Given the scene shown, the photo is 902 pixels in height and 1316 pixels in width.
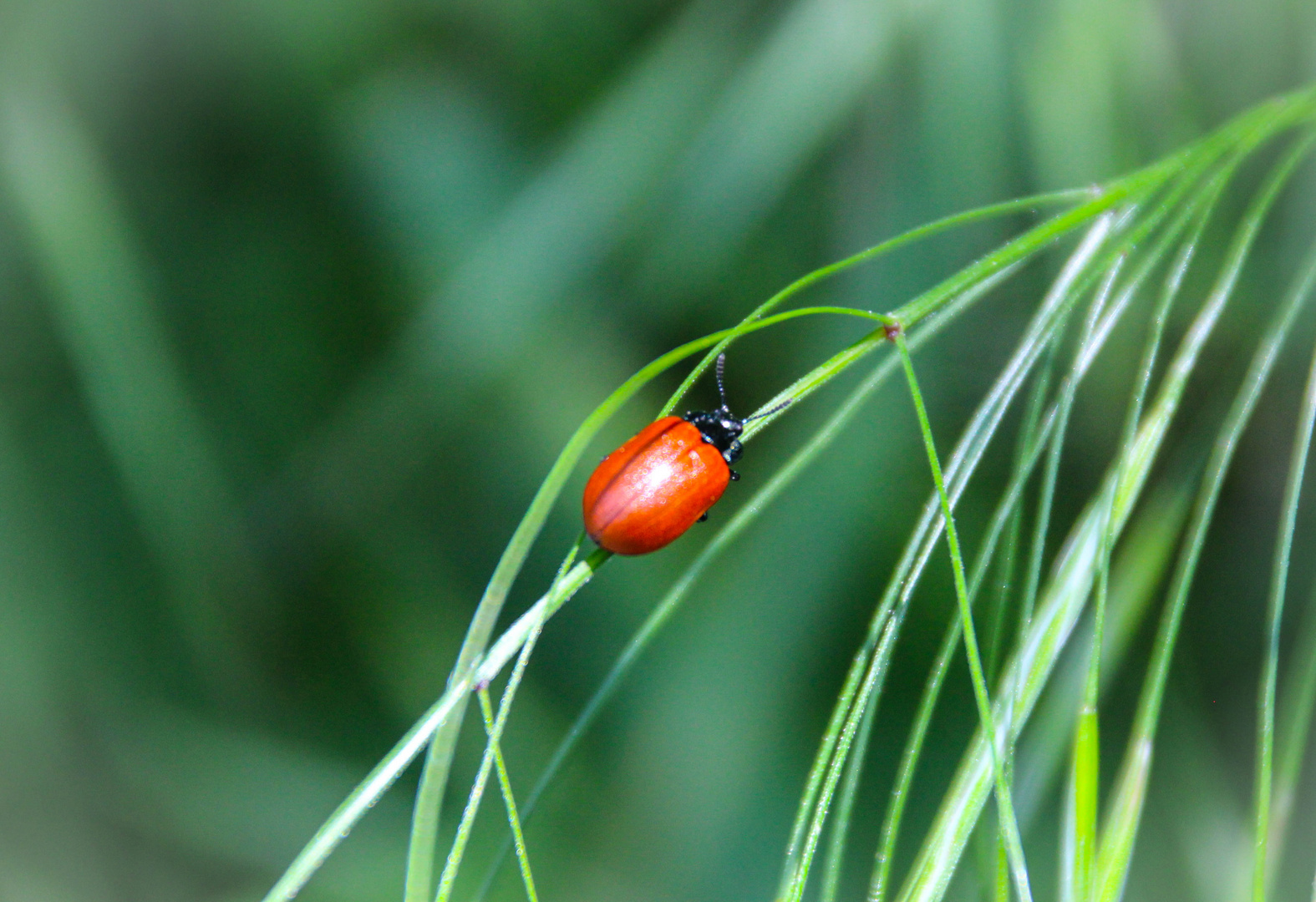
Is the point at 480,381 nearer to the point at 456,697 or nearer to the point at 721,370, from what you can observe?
the point at 721,370

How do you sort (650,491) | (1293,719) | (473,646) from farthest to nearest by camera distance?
1. (1293,719)
2. (650,491)
3. (473,646)

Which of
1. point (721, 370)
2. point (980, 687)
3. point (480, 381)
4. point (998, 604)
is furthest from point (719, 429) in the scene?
point (980, 687)

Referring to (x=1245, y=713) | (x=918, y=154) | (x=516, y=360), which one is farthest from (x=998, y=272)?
(x=1245, y=713)

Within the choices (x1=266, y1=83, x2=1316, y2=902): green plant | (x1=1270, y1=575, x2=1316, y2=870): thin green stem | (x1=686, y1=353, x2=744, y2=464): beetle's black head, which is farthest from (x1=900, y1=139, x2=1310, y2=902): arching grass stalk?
(x1=686, y1=353, x2=744, y2=464): beetle's black head

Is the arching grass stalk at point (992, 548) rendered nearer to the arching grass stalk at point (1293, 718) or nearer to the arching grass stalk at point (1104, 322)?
the arching grass stalk at point (1104, 322)

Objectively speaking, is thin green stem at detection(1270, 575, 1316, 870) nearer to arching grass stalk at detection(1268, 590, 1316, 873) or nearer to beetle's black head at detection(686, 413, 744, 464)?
arching grass stalk at detection(1268, 590, 1316, 873)

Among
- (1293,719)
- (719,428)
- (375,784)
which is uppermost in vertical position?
(719,428)

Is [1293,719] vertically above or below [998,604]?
above
